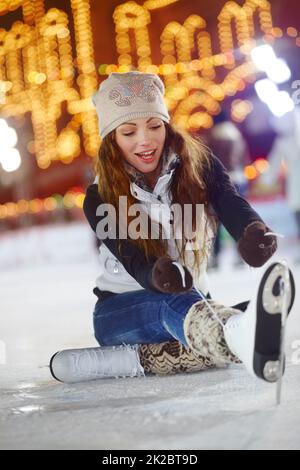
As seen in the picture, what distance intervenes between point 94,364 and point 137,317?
0.14 metres

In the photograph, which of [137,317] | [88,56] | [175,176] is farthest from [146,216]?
[88,56]

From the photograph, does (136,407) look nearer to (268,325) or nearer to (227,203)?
(268,325)

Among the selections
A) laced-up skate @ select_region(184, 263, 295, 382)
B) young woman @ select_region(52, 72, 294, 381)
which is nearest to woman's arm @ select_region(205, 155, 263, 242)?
young woman @ select_region(52, 72, 294, 381)

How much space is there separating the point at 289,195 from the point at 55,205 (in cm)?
425

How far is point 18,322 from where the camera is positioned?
2850mm

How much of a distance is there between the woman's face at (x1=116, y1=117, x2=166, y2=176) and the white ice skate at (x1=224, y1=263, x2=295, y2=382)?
0.56 metres

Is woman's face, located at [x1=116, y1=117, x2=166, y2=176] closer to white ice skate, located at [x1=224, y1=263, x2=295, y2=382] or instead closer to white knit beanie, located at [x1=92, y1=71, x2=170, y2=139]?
white knit beanie, located at [x1=92, y1=71, x2=170, y2=139]

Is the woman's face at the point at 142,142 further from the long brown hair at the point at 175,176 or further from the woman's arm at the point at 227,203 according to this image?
the woman's arm at the point at 227,203

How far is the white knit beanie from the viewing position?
162 cm

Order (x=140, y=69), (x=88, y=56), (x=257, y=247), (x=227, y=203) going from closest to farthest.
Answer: (x=257, y=247)
(x=227, y=203)
(x=88, y=56)
(x=140, y=69)

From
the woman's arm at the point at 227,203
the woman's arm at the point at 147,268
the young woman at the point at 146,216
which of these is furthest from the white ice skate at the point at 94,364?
the woman's arm at the point at 227,203

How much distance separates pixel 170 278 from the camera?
50.2 inches

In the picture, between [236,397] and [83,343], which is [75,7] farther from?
[236,397]

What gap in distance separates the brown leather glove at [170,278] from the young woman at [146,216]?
0.46 ft
